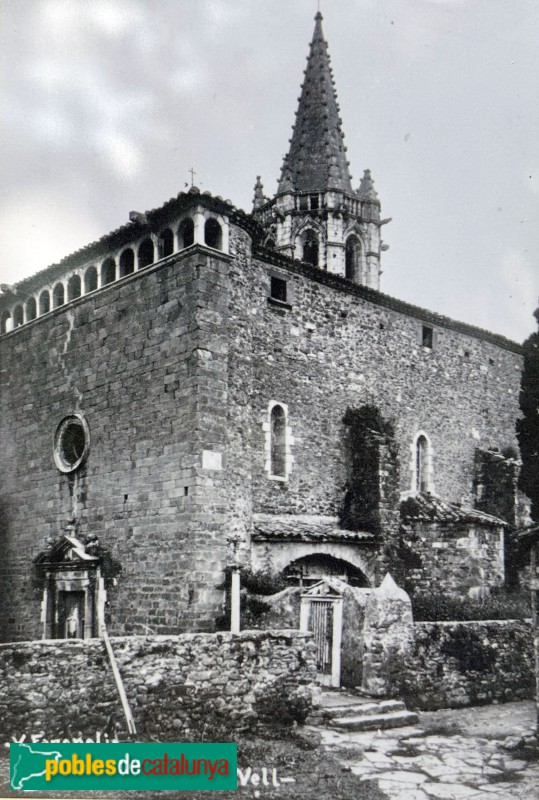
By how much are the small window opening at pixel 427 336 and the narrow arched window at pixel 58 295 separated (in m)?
11.4

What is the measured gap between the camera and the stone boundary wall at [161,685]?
9969mm

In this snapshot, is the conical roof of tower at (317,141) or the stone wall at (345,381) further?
the conical roof of tower at (317,141)

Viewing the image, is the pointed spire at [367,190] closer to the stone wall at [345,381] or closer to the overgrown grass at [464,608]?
the stone wall at [345,381]

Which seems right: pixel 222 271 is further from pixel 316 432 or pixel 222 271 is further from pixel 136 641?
pixel 136 641

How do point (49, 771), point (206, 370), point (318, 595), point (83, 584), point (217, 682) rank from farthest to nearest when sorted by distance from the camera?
point (83, 584)
point (206, 370)
point (318, 595)
point (217, 682)
point (49, 771)

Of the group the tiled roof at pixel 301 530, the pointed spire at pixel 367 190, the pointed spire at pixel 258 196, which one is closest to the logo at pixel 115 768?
the tiled roof at pixel 301 530

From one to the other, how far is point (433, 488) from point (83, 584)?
11354 mm

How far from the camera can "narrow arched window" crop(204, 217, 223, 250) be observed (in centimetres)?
1716

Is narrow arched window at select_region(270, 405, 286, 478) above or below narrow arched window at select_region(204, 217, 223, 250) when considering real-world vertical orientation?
below

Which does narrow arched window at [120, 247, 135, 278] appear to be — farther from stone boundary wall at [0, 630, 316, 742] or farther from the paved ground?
the paved ground

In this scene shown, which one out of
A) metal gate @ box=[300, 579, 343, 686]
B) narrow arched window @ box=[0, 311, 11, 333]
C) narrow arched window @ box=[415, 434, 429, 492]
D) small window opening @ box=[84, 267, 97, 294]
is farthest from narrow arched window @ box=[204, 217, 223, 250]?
narrow arched window @ box=[415, 434, 429, 492]

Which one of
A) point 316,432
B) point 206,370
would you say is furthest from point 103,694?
point 316,432

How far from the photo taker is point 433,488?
24094 mm

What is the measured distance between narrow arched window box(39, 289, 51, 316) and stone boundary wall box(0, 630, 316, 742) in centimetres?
1223
